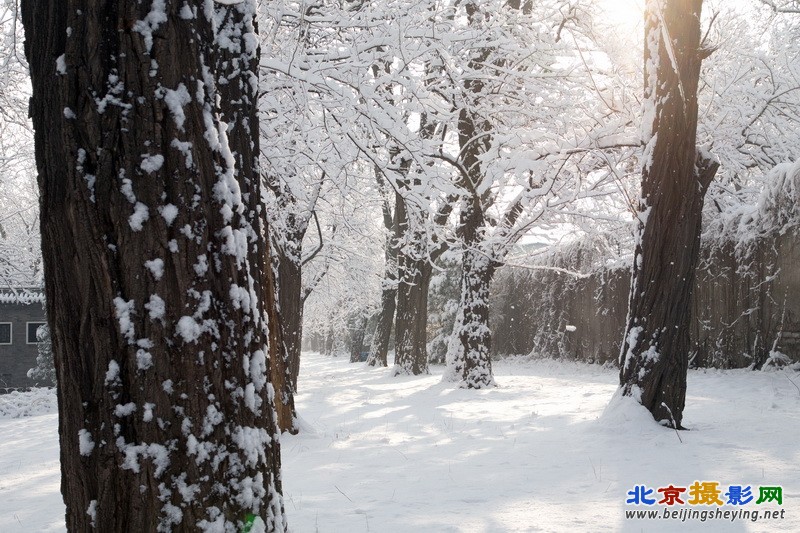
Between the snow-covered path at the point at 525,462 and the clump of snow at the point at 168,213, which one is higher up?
the clump of snow at the point at 168,213

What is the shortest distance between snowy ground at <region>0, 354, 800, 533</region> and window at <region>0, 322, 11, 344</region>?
1925 centimetres

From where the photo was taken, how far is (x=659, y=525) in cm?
339

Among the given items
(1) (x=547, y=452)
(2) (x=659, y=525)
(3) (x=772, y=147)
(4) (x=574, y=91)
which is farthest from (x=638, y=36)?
(2) (x=659, y=525)

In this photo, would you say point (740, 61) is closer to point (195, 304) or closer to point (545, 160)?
point (545, 160)

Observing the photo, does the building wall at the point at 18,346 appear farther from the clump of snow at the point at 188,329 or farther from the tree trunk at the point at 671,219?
the clump of snow at the point at 188,329

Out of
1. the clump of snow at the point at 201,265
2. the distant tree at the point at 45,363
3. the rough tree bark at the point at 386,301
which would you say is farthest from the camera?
the distant tree at the point at 45,363

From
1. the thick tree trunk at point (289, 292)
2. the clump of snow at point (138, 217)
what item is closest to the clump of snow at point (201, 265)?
the clump of snow at point (138, 217)

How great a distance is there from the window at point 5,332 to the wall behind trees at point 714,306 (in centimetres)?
2060

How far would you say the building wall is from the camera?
84.2 feet

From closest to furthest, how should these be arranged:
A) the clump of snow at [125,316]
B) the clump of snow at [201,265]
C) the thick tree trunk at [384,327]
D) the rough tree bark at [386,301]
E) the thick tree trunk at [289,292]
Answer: the clump of snow at [125,316], the clump of snow at [201,265], the thick tree trunk at [289,292], the rough tree bark at [386,301], the thick tree trunk at [384,327]

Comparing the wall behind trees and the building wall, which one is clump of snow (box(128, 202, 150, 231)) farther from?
the building wall

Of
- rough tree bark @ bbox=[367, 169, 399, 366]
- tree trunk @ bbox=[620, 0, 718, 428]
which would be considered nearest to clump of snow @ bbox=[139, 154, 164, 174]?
tree trunk @ bbox=[620, 0, 718, 428]

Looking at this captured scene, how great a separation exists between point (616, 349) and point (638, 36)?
27.0 ft

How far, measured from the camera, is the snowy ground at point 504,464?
11.9 ft
